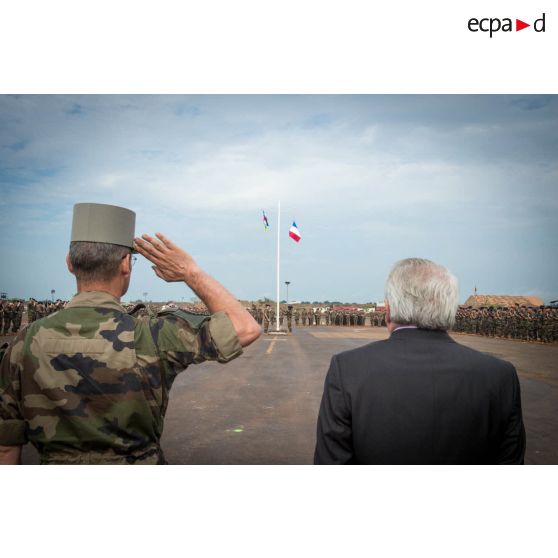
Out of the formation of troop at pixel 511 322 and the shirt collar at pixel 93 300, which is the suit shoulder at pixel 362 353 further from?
the formation of troop at pixel 511 322

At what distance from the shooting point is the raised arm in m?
1.78

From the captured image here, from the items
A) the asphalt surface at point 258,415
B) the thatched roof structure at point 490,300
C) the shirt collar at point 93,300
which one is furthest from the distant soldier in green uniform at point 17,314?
the thatched roof structure at point 490,300

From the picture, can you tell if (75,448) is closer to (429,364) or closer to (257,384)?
(429,364)

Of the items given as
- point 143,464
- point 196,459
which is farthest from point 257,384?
point 143,464

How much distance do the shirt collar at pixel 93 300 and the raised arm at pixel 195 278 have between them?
8.8 inches

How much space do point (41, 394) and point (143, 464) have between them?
0.50m

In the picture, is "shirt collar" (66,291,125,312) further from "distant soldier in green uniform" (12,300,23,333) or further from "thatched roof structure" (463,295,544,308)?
"thatched roof structure" (463,295,544,308)

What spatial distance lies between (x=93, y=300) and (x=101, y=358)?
0.25 meters

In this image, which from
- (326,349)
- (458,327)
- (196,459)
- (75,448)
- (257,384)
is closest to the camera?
(75,448)

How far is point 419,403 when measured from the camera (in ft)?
5.67

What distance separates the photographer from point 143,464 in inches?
75.2

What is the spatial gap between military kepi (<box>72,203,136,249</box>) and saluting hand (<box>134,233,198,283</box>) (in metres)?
0.08

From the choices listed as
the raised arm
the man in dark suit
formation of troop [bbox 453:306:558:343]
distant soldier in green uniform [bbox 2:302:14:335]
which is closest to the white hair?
the man in dark suit

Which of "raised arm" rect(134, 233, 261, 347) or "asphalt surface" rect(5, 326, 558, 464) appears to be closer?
"raised arm" rect(134, 233, 261, 347)
